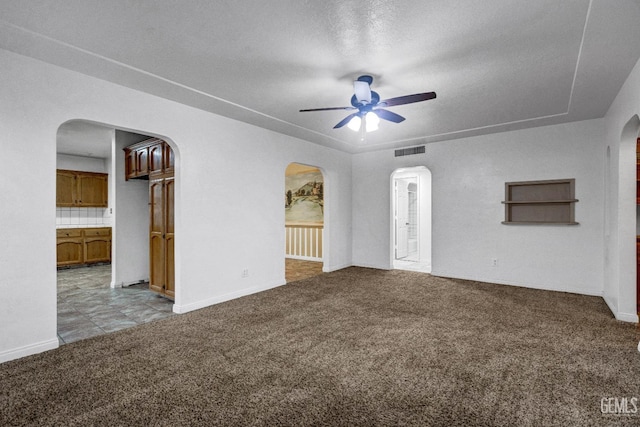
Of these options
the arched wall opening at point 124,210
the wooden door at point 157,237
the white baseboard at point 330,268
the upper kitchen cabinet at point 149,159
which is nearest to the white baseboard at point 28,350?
the wooden door at point 157,237

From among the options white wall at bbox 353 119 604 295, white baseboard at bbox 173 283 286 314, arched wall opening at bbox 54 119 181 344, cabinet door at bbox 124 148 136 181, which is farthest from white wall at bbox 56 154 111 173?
white wall at bbox 353 119 604 295

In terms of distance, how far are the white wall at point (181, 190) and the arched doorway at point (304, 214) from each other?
152 cm

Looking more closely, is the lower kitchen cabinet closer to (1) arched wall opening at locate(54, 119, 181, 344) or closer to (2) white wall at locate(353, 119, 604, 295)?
(1) arched wall opening at locate(54, 119, 181, 344)

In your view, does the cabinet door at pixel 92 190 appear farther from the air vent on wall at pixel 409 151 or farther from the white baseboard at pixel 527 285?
the white baseboard at pixel 527 285

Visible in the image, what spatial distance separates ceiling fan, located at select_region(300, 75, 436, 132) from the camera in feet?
9.83

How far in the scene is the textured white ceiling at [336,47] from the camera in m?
2.10

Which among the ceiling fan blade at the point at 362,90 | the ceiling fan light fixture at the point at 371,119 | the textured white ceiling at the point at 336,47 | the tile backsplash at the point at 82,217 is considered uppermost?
the textured white ceiling at the point at 336,47

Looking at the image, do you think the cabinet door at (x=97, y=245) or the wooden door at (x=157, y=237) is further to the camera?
the cabinet door at (x=97, y=245)

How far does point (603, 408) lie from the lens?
1.96 meters

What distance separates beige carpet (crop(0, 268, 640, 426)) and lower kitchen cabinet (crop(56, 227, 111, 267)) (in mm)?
5040

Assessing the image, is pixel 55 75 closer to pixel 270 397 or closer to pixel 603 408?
pixel 270 397

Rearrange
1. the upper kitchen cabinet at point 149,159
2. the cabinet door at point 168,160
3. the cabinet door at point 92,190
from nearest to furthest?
1. the cabinet door at point 168,160
2. the upper kitchen cabinet at point 149,159
3. the cabinet door at point 92,190

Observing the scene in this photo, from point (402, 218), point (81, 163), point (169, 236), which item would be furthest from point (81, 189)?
point (402, 218)

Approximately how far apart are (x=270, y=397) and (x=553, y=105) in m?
4.64
